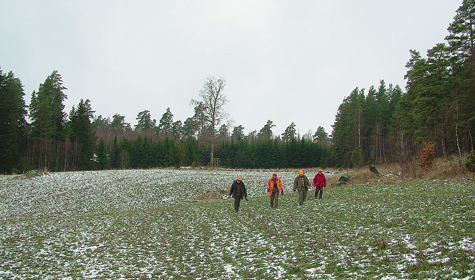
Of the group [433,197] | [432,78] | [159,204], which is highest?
[432,78]

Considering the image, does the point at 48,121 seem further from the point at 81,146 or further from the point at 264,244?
the point at 264,244

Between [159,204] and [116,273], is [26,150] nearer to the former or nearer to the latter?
[159,204]

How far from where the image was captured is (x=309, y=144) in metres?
91.1

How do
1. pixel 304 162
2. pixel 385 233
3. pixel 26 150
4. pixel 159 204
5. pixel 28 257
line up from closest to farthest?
1. pixel 385 233
2. pixel 28 257
3. pixel 159 204
4. pixel 26 150
5. pixel 304 162

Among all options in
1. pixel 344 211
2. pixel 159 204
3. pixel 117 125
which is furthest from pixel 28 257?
pixel 117 125

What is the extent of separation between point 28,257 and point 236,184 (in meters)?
10.5

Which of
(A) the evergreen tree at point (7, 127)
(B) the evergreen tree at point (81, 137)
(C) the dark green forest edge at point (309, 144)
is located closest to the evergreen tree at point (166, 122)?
(C) the dark green forest edge at point (309, 144)

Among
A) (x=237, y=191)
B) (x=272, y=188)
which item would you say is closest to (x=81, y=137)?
(x=237, y=191)

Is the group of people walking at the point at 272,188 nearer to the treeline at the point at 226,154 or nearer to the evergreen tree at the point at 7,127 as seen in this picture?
the evergreen tree at the point at 7,127

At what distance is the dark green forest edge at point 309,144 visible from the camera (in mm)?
33938

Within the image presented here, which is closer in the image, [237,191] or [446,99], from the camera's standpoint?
[237,191]

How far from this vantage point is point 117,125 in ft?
446

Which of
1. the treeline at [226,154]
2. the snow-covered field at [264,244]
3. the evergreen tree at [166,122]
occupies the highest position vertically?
the evergreen tree at [166,122]

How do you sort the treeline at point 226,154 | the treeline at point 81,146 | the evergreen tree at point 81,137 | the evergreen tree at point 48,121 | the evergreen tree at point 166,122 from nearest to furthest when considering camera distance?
the treeline at point 81,146, the evergreen tree at point 48,121, the evergreen tree at point 81,137, the treeline at point 226,154, the evergreen tree at point 166,122
